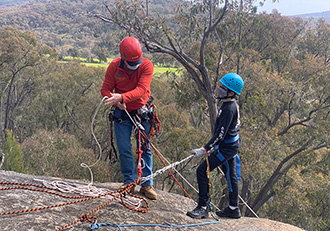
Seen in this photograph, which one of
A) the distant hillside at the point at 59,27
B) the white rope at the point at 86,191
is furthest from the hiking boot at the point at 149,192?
the distant hillside at the point at 59,27

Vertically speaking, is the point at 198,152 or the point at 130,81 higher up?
the point at 130,81

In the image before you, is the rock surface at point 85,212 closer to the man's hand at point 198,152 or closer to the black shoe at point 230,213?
the black shoe at point 230,213

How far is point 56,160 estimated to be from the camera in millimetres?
14570

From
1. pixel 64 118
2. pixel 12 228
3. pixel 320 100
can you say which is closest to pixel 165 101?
pixel 64 118

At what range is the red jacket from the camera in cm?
342

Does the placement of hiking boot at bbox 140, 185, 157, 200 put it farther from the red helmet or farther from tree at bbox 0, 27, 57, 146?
tree at bbox 0, 27, 57, 146

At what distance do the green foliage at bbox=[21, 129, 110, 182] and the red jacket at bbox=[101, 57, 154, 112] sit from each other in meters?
11.3

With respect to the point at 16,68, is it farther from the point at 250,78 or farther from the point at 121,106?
the point at 121,106

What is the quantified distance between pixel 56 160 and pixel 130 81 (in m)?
12.4

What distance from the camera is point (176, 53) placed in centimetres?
831

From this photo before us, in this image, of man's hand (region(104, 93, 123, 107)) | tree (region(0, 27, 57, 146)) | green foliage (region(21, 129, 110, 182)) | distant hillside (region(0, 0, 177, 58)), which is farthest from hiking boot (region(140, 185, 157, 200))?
distant hillside (region(0, 0, 177, 58))

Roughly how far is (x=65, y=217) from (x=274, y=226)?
270 cm

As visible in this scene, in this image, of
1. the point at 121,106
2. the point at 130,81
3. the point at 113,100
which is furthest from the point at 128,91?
the point at 113,100

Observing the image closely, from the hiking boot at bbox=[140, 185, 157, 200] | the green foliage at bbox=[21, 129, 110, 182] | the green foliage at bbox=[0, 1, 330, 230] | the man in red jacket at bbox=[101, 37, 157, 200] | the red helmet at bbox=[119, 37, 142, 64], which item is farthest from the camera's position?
the green foliage at bbox=[21, 129, 110, 182]
